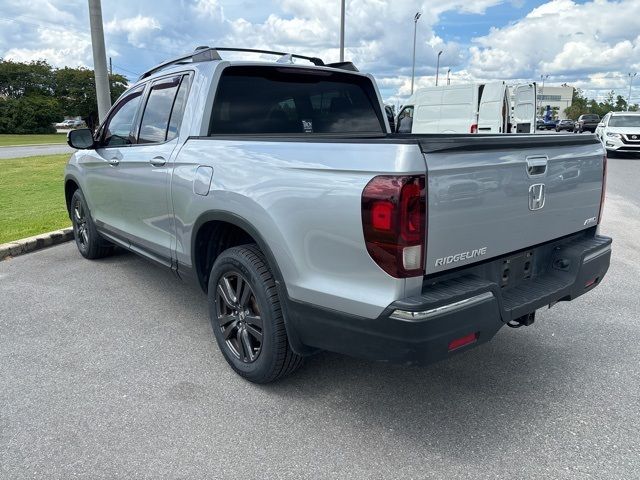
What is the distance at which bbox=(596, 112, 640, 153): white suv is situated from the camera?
18.8 metres

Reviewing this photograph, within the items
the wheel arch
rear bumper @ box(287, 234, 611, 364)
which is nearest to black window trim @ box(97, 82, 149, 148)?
the wheel arch

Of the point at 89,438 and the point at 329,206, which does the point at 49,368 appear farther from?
the point at 329,206

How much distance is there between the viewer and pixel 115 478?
7.95 feet

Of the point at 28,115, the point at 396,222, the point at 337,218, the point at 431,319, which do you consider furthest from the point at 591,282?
the point at 28,115

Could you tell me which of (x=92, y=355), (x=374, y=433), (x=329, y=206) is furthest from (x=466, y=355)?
(x=92, y=355)

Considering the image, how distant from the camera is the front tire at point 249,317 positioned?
2908mm

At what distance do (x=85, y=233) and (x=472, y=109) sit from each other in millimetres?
14285

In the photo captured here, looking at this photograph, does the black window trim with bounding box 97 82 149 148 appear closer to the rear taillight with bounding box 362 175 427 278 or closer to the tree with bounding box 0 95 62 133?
the rear taillight with bounding box 362 175 427 278

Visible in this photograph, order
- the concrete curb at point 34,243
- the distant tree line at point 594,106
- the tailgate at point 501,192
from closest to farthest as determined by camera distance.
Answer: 1. the tailgate at point 501,192
2. the concrete curb at point 34,243
3. the distant tree line at point 594,106

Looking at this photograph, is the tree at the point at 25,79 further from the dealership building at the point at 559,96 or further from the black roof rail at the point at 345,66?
the dealership building at the point at 559,96

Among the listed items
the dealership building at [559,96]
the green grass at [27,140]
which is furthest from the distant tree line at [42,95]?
the dealership building at [559,96]

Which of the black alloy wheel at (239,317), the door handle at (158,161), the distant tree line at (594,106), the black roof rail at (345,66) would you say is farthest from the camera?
the distant tree line at (594,106)

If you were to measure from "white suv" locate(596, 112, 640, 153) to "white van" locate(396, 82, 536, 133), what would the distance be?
108 inches

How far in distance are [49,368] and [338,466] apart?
6.88 feet
